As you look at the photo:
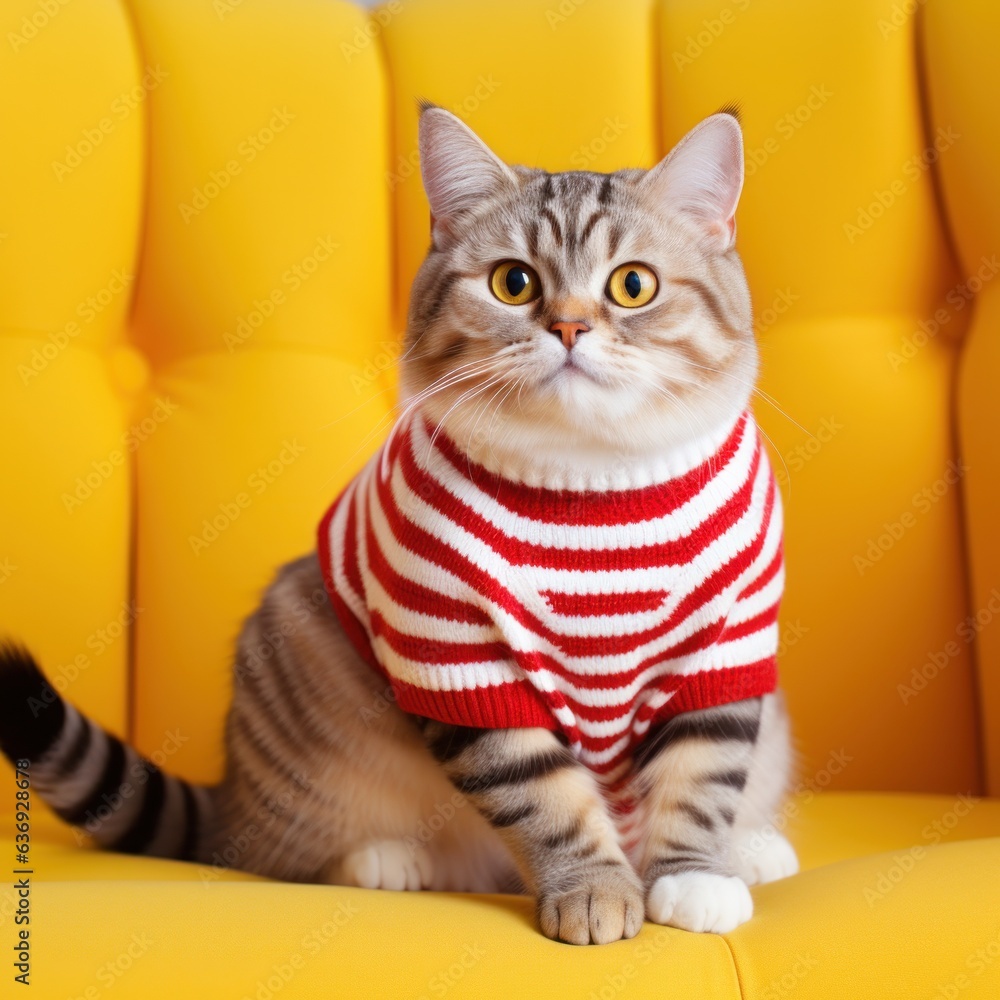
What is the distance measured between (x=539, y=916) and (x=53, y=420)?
1.07 metres

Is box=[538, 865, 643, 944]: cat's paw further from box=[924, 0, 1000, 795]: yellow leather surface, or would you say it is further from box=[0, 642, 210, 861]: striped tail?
box=[924, 0, 1000, 795]: yellow leather surface

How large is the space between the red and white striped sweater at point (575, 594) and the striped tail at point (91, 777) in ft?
1.26

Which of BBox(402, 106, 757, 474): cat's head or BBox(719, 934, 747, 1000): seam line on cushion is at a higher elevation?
BBox(402, 106, 757, 474): cat's head

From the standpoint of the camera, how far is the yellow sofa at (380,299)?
162 centimetres

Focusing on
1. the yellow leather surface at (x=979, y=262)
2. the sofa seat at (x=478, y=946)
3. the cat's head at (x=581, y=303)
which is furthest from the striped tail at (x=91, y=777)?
the yellow leather surface at (x=979, y=262)

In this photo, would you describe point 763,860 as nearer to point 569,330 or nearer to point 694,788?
point 694,788

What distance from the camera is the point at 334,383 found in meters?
1.73

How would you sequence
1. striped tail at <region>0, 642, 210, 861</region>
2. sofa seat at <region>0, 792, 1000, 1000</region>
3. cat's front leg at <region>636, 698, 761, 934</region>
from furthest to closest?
striped tail at <region>0, 642, 210, 861</region> < cat's front leg at <region>636, 698, 761, 934</region> < sofa seat at <region>0, 792, 1000, 1000</region>

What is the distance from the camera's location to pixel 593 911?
0.96 m

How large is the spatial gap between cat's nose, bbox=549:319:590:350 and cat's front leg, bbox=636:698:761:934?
0.41 metres

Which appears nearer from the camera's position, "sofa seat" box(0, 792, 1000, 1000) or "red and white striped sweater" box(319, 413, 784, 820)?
"sofa seat" box(0, 792, 1000, 1000)

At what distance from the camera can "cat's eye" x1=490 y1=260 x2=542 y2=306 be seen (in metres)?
1.10

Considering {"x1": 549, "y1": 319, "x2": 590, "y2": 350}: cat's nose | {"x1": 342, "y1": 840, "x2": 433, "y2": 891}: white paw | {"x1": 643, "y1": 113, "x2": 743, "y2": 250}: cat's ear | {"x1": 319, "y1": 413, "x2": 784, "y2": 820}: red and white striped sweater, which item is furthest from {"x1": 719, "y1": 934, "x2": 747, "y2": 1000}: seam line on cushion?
{"x1": 643, "y1": 113, "x2": 743, "y2": 250}: cat's ear

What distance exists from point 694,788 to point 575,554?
27 centimetres
